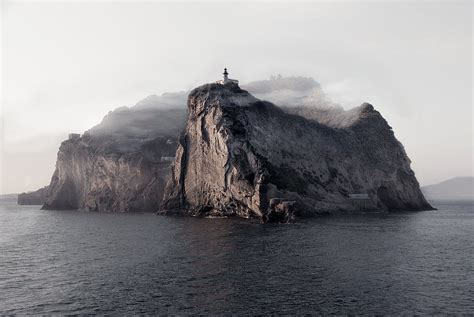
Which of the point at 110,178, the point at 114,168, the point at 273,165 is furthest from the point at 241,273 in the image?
the point at 110,178

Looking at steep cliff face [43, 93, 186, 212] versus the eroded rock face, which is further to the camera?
steep cliff face [43, 93, 186, 212]

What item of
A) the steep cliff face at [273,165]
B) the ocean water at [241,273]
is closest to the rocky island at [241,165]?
the steep cliff face at [273,165]

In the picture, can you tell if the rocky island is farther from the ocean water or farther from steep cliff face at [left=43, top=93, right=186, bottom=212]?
the ocean water

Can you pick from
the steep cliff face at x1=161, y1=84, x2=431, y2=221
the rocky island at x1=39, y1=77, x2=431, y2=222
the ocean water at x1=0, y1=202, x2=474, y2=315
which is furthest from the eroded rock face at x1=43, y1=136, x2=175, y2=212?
the ocean water at x1=0, y1=202, x2=474, y2=315

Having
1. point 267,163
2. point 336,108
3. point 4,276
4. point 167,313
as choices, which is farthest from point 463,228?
point 336,108

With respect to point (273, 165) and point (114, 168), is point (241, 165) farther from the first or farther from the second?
point (114, 168)
